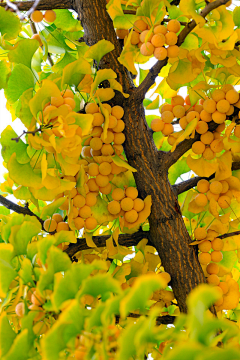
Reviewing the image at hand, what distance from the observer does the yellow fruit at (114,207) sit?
2.06 ft

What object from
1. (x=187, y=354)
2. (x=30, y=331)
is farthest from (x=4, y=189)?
(x=187, y=354)

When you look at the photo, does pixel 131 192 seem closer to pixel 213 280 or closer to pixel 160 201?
pixel 160 201

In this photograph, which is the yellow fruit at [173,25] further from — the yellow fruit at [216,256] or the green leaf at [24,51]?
the yellow fruit at [216,256]

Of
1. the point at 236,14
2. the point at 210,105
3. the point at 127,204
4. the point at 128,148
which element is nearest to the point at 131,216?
the point at 127,204

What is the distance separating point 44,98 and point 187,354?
38cm

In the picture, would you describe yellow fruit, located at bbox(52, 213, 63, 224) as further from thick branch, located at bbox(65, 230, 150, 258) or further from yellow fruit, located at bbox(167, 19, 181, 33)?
yellow fruit, located at bbox(167, 19, 181, 33)

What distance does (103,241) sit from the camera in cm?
66

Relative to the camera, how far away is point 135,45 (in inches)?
25.4

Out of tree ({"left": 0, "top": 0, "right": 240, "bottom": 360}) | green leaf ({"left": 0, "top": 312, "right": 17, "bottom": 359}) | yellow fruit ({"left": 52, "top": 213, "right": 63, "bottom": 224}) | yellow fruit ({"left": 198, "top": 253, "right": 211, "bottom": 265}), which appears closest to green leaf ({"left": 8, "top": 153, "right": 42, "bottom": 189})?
tree ({"left": 0, "top": 0, "right": 240, "bottom": 360})

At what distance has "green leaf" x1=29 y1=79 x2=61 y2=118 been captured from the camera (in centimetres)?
48

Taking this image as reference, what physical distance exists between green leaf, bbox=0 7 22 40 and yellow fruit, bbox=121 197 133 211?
361 millimetres

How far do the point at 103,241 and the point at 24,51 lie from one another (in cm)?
35

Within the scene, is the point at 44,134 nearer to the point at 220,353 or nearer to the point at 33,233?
the point at 33,233

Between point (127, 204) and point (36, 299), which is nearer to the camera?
point (36, 299)
